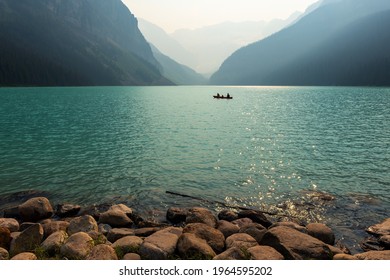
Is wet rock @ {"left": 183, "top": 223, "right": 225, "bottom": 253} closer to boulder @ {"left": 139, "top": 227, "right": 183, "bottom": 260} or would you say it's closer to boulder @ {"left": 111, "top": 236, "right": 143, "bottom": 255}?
boulder @ {"left": 139, "top": 227, "right": 183, "bottom": 260}

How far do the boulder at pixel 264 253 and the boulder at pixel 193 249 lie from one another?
169 cm

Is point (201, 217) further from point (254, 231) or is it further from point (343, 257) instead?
point (343, 257)

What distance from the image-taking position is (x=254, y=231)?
16.4m

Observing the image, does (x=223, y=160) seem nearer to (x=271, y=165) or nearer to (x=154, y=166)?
(x=271, y=165)

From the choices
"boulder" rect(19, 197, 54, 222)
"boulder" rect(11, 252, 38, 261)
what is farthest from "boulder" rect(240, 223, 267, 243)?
"boulder" rect(19, 197, 54, 222)

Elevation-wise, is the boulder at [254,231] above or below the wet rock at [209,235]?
below

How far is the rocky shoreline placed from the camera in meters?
13.0

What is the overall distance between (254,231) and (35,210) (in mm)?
14152

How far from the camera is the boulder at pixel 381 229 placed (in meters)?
17.4

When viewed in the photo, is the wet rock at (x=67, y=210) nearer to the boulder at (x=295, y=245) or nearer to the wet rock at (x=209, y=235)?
the wet rock at (x=209, y=235)

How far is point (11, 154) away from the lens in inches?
1373

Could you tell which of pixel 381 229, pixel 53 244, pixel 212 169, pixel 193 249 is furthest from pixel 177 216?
pixel 381 229

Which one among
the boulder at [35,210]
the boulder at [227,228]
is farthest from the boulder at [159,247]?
the boulder at [35,210]
